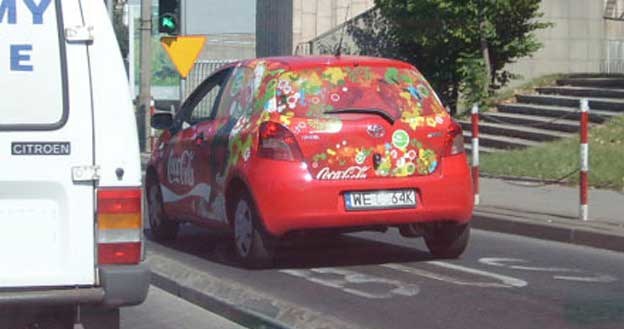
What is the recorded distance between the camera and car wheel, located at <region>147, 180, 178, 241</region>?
40.4 ft

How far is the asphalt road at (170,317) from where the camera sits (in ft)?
27.0

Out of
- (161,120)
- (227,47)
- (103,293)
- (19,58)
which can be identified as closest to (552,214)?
(161,120)

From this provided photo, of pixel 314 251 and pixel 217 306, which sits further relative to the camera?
pixel 314 251

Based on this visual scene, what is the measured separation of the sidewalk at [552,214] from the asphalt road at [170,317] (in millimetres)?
4277

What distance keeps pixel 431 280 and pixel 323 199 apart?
1026 millimetres

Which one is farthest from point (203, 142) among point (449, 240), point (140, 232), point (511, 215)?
point (140, 232)

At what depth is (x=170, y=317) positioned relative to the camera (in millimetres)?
8578

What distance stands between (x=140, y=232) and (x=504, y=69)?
1903cm

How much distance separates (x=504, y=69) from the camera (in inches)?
957

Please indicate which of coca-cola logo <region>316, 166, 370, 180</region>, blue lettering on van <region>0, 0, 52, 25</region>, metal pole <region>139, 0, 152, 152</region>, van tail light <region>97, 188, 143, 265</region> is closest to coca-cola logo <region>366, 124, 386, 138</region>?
coca-cola logo <region>316, 166, 370, 180</region>

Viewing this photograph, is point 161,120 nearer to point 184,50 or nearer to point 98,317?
point 98,317

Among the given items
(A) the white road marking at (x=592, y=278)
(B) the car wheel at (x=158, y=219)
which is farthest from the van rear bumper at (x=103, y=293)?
(B) the car wheel at (x=158, y=219)

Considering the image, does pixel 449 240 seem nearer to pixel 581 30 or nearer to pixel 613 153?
pixel 613 153

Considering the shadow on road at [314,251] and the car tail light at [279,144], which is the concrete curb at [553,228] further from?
the car tail light at [279,144]
